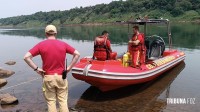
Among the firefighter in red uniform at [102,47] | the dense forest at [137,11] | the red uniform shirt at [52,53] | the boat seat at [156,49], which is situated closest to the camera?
the red uniform shirt at [52,53]

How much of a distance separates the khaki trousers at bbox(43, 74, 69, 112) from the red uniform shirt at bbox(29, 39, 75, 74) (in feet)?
0.49

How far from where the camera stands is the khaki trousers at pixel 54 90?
532cm

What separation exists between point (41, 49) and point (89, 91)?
17.3 feet

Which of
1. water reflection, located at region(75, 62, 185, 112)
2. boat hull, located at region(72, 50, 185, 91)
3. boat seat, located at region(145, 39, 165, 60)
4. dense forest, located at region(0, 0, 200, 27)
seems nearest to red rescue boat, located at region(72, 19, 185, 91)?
boat hull, located at region(72, 50, 185, 91)

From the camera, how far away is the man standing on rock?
523 centimetres

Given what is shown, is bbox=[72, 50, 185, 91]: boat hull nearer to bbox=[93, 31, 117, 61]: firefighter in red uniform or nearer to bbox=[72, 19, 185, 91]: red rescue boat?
bbox=[72, 19, 185, 91]: red rescue boat

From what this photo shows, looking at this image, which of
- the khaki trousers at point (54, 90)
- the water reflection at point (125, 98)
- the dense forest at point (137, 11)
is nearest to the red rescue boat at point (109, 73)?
the water reflection at point (125, 98)

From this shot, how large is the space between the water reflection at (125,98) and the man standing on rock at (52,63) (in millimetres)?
2974

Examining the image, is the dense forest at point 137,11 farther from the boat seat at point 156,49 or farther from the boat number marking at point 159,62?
the boat number marking at point 159,62

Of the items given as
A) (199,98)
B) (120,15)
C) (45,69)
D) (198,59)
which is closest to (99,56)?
(199,98)

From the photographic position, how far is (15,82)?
40.1ft

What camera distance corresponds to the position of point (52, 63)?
17.4ft

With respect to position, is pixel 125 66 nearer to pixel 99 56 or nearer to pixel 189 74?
pixel 99 56

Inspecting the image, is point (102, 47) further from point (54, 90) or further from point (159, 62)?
point (54, 90)
